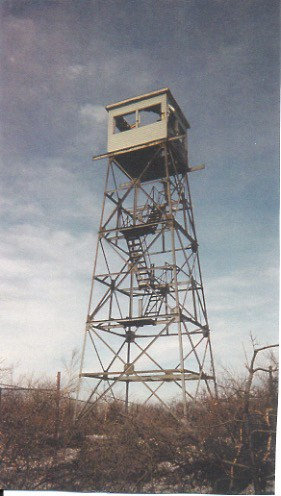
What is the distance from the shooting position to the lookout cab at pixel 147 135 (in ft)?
52.1

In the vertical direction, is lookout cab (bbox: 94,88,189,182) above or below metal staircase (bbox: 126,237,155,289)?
above

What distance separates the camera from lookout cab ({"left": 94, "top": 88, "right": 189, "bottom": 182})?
15888 mm

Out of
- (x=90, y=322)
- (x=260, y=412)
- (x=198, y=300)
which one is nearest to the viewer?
(x=260, y=412)

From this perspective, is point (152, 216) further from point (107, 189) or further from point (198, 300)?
point (198, 300)

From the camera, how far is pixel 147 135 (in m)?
16.1

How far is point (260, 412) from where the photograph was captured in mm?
9484

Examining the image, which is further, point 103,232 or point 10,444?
point 103,232

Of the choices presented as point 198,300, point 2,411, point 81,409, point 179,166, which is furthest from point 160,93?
point 2,411

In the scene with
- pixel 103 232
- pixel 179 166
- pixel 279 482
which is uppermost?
pixel 179 166

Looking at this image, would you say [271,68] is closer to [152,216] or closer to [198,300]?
[152,216]

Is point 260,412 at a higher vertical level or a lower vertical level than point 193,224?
lower

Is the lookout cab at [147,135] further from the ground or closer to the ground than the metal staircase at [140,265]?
further from the ground

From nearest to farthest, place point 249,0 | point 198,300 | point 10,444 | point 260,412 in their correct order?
point 260,412, point 249,0, point 10,444, point 198,300

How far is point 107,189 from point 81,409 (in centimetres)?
809
